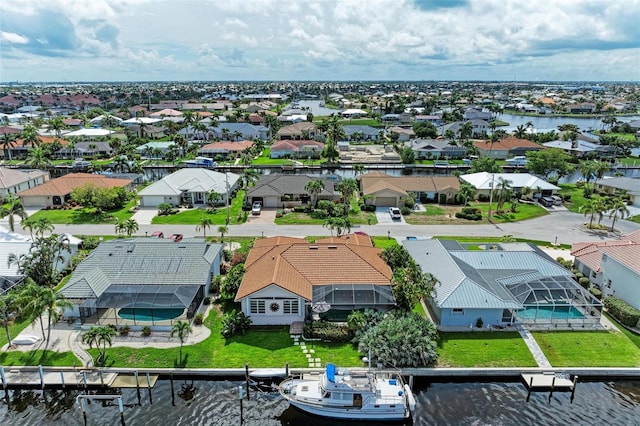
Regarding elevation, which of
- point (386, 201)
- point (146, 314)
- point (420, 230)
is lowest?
point (420, 230)

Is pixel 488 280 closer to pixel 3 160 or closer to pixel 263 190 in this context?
pixel 263 190

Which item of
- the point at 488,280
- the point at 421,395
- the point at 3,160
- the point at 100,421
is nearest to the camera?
the point at 100,421

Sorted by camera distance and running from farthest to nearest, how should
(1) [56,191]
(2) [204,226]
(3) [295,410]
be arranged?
(1) [56,191], (2) [204,226], (3) [295,410]

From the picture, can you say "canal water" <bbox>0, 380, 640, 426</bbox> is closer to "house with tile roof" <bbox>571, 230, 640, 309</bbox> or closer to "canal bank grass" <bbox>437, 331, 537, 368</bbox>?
"canal bank grass" <bbox>437, 331, 537, 368</bbox>

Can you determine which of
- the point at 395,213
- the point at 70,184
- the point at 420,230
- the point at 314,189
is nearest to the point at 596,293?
the point at 420,230

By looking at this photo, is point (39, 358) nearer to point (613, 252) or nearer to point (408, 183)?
point (613, 252)

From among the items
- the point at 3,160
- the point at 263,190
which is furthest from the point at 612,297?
the point at 3,160
